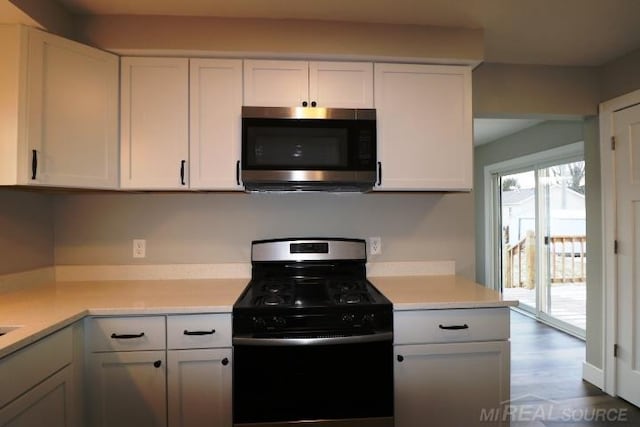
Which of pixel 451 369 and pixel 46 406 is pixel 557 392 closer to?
pixel 451 369

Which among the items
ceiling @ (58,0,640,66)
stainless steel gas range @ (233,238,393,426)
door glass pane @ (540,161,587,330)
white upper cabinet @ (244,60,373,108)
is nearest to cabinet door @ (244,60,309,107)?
white upper cabinet @ (244,60,373,108)

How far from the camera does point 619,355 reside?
7.45 ft

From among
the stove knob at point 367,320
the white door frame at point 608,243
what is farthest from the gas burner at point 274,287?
the white door frame at point 608,243

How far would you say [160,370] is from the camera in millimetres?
1439

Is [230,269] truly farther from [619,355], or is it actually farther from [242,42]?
[619,355]

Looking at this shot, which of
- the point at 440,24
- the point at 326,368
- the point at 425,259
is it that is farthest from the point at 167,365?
the point at 440,24

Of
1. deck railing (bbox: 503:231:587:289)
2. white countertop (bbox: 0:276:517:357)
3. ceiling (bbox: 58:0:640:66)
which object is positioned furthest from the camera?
deck railing (bbox: 503:231:587:289)

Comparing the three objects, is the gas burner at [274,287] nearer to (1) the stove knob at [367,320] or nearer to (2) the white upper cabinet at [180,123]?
(1) the stove knob at [367,320]

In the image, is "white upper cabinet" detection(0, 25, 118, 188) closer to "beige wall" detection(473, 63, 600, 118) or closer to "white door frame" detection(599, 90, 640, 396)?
"beige wall" detection(473, 63, 600, 118)

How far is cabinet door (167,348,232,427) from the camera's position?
1.45 metres

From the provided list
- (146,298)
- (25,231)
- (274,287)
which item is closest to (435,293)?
(274,287)

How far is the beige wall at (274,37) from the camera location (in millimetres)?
1757

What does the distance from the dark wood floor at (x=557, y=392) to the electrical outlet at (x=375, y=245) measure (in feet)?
4.56

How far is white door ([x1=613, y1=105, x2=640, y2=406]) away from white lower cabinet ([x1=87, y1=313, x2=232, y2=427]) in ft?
8.58
